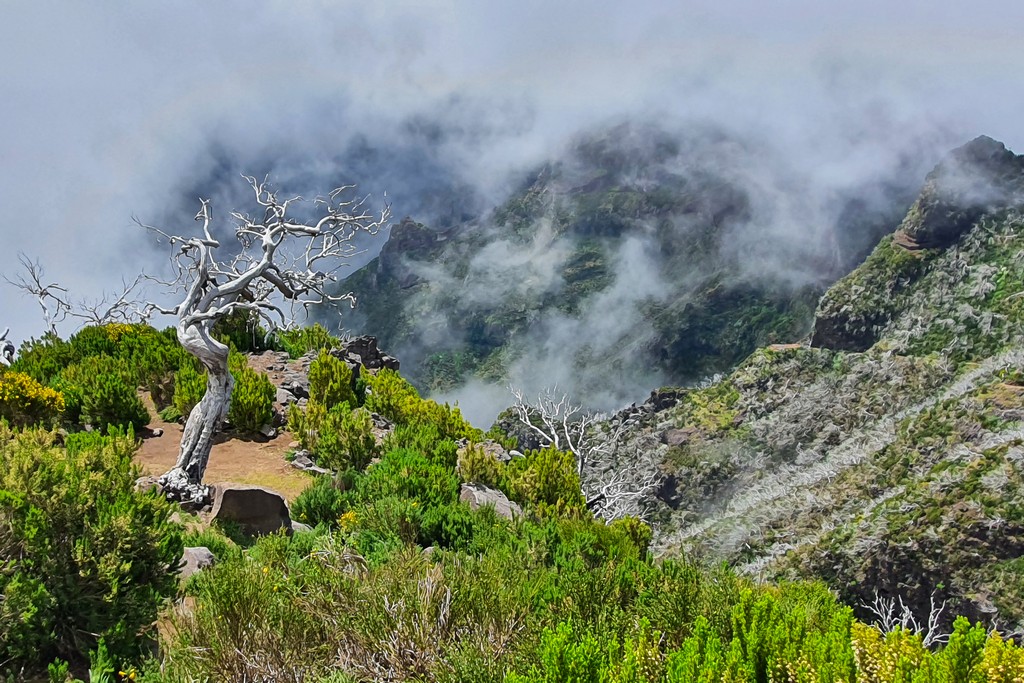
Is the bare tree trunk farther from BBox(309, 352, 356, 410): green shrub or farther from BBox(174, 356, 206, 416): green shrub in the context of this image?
BBox(309, 352, 356, 410): green shrub

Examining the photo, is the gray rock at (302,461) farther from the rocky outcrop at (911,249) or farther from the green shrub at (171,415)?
the rocky outcrop at (911,249)

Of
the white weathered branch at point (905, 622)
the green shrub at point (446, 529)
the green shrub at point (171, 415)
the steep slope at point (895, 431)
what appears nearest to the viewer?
the white weathered branch at point (905, 622)

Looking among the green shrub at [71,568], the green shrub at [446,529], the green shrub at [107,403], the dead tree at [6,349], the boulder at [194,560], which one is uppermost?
the dead tree at [6,349]

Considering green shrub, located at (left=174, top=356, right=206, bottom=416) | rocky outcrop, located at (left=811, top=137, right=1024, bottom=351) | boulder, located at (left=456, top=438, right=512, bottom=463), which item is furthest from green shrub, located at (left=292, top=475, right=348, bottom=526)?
rocky outcrop, located at (left=811, top=137, right=1024, bottom=351)

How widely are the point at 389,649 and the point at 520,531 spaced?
3679 millimetres

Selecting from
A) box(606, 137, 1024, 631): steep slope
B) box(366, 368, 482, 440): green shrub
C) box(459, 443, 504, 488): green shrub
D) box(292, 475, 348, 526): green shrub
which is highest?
box(606, 137, 1024, 631): steep slope

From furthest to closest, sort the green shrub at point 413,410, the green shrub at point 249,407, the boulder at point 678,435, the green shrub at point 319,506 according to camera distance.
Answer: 1. the boulder at point 678,435
2. the green shrub at point 413,410
3. the green shrub at point 249,407
4. the green shrub at point 319,506

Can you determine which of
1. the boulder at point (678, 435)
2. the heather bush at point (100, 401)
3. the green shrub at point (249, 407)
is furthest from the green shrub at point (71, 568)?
the boulder at point (678, 435)

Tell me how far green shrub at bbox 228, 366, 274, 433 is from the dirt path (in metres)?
0.36

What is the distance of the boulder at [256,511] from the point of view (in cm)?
741

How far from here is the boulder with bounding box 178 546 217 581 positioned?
5.34 metres

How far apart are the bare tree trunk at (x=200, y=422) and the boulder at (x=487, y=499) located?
3.38 meters

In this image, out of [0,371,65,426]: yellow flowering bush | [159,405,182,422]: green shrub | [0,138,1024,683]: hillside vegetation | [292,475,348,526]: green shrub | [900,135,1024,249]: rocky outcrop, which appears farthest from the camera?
[900,135,1024,249]: rocky outcrop

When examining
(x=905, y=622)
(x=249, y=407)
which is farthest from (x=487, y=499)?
(x=905, y=622)
